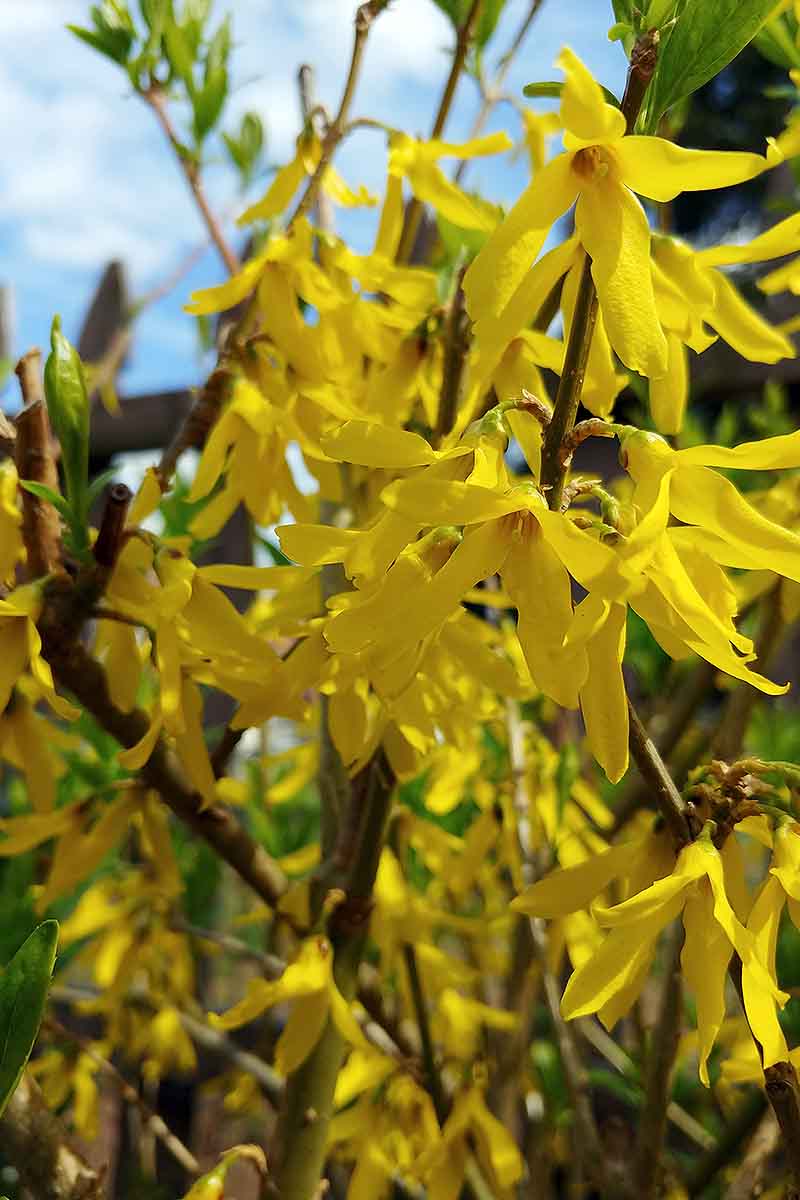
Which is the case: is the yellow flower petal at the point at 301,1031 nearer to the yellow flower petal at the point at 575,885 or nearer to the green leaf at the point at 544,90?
the yellow flower petal at the point at 575,885

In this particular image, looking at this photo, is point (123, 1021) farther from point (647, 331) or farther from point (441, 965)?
point (647, 331)

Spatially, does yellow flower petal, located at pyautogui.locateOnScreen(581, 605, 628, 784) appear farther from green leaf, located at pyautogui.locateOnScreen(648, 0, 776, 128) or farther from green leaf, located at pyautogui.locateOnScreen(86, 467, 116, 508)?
green leaf, located at pyautogui.locateOnScreen(86, 467, 116, 508)

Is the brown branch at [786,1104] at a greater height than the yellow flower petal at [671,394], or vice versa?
the yellow flower petal at [671,394]

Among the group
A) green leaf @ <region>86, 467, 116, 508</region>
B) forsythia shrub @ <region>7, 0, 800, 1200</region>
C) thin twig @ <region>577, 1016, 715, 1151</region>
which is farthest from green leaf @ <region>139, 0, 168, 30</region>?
thin twig @ <region>577, 1016, 715, 1151</region>

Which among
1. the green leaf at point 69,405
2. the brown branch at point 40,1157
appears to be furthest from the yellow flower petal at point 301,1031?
the green leaf at point 69,405

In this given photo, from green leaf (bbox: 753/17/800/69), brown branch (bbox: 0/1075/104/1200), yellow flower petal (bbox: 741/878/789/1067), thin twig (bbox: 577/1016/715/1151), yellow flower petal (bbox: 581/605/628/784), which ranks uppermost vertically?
green leaf (bbox: 753/17/800/69)

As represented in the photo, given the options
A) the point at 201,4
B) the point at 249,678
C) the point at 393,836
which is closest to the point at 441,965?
the point at 393,836
